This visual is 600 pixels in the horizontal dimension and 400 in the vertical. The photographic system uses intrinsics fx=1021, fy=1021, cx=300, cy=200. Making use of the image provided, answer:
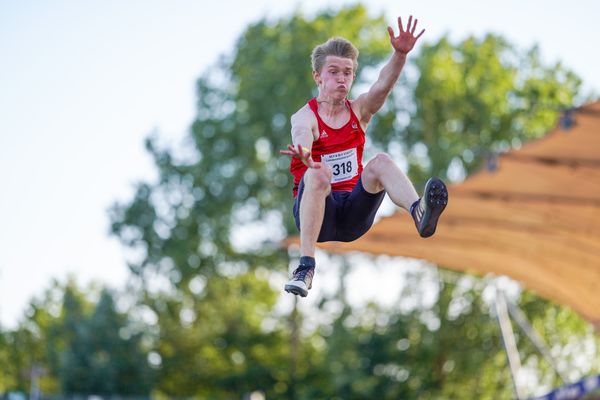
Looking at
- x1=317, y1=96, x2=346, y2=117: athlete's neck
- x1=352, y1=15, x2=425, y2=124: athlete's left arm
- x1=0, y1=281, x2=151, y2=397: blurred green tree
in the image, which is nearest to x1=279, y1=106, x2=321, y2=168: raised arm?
x1=317, y1=96, x2=346, y2=117: athlete's neck

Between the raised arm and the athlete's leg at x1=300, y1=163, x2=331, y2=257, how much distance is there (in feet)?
0.74

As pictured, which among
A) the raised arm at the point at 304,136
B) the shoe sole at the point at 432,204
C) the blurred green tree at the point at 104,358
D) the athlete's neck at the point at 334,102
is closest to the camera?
the raised arm at the point at 304,136

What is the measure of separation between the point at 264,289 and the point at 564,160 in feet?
86.9

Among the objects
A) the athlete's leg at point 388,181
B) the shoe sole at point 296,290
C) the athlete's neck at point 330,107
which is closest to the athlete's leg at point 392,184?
the athlete's leg at point 388,181

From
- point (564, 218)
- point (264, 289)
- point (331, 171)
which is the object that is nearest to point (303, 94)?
point (264, 289)

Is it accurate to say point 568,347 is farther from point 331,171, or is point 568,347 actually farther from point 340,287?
point 331,171

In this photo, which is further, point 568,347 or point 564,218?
point 568,347

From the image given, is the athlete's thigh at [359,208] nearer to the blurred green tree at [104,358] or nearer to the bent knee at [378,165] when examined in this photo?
the bent knee at [378,165]

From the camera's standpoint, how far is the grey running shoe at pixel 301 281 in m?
6.04

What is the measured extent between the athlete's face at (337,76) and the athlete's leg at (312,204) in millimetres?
446

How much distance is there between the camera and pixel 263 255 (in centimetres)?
3688

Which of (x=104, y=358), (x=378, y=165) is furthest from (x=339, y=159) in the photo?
(x=104, y=358)

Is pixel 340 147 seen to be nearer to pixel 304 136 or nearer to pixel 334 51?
pixel 304 136

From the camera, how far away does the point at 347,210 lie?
6.38 metres
